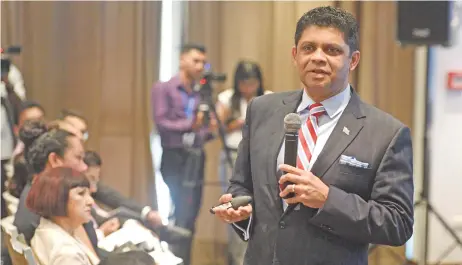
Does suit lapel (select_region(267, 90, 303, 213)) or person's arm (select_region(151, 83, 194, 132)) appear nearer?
suit lapel (select_region(267, 90, 303, 213))

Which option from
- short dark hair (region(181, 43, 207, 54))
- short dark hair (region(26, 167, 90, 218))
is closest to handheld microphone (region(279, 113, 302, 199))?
short dark hair (region(26, 167, 90, 218))

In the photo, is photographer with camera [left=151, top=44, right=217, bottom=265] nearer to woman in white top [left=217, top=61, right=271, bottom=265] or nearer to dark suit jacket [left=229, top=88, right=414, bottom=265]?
woman in white top [left=217, top=61, right=271, bottom=265]

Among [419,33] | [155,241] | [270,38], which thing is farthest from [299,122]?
[270,38]

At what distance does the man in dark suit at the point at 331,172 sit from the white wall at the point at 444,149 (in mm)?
3017

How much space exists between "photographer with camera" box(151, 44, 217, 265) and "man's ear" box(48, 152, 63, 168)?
1203 mm

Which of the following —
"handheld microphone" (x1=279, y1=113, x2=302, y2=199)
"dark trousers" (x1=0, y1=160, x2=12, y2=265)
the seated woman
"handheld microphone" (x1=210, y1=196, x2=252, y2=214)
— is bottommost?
"dark trousers" (x1=0, y1=160, x2=12, y2=265)

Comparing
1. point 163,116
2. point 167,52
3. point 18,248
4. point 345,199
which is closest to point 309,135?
point 345,199

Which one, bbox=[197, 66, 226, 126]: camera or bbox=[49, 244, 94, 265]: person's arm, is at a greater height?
bbox=[197, 66, 226, 126]: camera

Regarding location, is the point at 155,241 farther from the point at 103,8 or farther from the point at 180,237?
the point at 103,8

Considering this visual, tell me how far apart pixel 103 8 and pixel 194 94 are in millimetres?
983

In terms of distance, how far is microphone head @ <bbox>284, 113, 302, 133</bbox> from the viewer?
1.32 meters

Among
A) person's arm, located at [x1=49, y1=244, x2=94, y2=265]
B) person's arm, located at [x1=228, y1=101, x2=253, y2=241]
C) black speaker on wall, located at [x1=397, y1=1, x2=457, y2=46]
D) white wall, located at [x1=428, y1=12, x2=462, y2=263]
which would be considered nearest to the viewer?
person's arm, located at [x1=228, y1=101, x2=253, y2=241]

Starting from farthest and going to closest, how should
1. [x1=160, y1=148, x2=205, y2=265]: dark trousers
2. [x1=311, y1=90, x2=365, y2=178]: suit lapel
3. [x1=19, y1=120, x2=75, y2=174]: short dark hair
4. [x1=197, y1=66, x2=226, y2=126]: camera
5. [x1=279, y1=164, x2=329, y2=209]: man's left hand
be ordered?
[x1=160, y1=148, x2=205, y2=265]: dark trousers
[x1=197, y1=66, x2=226, y2=126]: camera
[x1=19, y1=120, x2=75, y2=174]: short dark hair
[x1=311, y1=90, x2=365, y2=178]: suit lapel
[x1=279, y1=164, x2=329, y2=209]: man's left hand

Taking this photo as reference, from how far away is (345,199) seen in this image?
1298 mm
